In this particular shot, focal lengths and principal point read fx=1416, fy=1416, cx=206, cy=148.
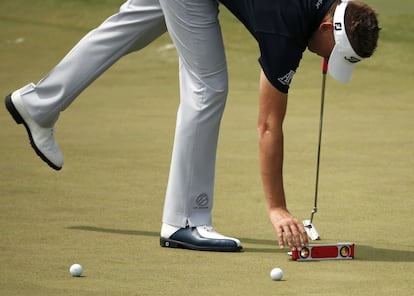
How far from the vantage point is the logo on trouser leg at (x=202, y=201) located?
267 inches

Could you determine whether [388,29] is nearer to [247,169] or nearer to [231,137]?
[231,137]

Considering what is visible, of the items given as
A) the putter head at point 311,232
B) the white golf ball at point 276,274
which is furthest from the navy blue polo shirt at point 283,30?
the putter head at point 311,232

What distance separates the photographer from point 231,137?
1048cm

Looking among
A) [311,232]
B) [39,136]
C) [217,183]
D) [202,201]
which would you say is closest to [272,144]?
[202,201]

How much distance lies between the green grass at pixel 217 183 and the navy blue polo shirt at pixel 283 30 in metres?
0.86

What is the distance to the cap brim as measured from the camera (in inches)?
241

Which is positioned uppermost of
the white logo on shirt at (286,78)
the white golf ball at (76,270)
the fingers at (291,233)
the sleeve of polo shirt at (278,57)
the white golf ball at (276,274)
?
the sleeve of polo shirt at (278,57)

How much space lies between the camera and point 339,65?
20.2 feet

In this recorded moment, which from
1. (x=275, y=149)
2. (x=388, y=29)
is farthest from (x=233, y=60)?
(x=275, y=149)

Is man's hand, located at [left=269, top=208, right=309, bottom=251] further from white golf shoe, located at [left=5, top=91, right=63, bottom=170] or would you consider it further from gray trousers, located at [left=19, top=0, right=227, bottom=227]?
white golf shoe, located at [left=5, top=91, right=63, bottom=170]

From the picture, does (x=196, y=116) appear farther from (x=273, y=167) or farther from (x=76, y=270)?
(x=76, y=270)

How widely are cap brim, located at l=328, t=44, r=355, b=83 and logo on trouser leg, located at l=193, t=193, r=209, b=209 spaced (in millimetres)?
970

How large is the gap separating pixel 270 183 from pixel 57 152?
1.57 metres

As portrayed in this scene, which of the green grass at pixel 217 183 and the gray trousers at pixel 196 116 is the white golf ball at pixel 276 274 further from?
the gray trousers at pixel 196 116
